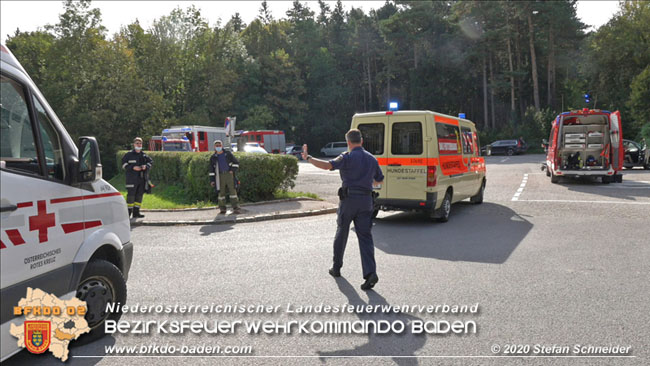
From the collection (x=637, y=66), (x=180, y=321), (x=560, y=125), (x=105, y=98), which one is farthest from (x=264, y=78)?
(x=180, y=321)

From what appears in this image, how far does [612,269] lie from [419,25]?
5444cm

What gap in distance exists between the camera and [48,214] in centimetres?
370

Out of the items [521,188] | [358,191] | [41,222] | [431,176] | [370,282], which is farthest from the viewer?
[521,188]

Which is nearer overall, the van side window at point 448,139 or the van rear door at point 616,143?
the van side window at point 448,139

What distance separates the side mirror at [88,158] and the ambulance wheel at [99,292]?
74cm

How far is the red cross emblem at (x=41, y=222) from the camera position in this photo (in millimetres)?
3518

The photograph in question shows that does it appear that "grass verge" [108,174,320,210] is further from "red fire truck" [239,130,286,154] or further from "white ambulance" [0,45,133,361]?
"red fire truck" [239,130,286,154]

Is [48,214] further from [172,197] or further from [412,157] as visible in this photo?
[172,197]

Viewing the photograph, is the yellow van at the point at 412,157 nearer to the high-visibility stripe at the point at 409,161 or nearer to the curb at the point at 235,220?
the high-visibility stripe at the point at 409,161

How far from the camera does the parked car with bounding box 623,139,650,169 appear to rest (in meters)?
23.5

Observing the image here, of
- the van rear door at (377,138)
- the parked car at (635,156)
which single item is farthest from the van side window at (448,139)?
the parked car at (635,156)

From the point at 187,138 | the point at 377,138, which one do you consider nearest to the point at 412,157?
the point at 377,138

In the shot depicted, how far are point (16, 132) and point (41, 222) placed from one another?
71 cm

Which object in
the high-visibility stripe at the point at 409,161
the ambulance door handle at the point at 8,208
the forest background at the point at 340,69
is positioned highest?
the forest background at the point at 340,69
